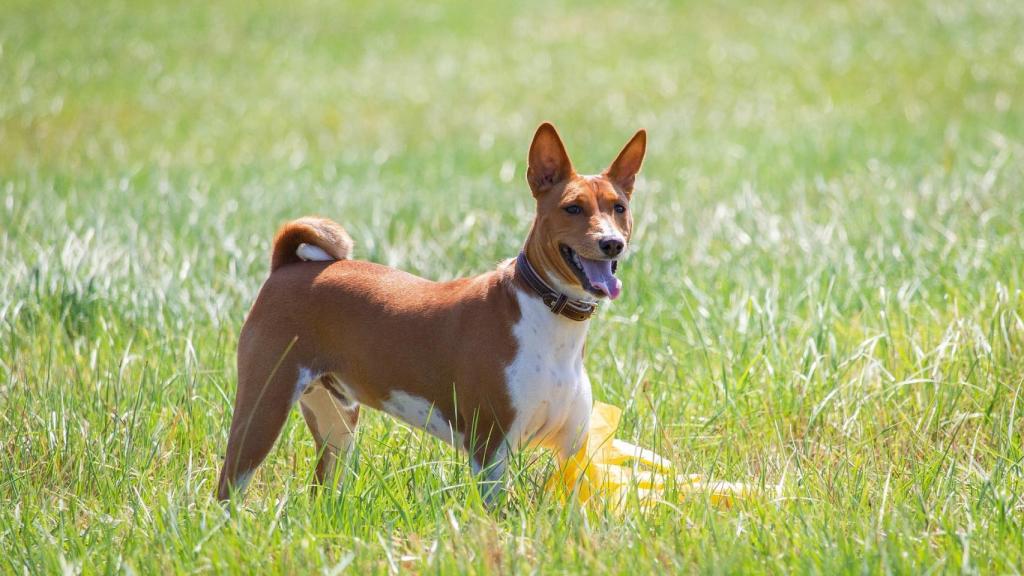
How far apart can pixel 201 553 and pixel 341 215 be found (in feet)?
16.2

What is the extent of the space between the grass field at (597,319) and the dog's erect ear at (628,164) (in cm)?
96

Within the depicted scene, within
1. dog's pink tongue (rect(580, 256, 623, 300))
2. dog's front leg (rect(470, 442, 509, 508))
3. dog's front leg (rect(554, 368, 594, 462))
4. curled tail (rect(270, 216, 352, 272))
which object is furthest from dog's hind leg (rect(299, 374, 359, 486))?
dog's pink tongue (rect(580, 256, 623, 300))

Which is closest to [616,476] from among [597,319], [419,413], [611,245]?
Result: [419,413]

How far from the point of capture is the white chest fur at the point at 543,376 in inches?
141

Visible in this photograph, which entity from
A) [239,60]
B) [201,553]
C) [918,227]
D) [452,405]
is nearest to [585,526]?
[452,405]

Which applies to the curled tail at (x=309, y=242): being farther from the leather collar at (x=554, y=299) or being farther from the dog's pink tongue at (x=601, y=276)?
the dog's pink tongue at (x=601, y=276)

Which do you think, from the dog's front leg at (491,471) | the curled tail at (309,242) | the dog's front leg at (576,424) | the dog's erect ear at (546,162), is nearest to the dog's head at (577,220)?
the dog's erect ear at (546,162)

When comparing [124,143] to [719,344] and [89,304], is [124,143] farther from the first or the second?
[719,344]

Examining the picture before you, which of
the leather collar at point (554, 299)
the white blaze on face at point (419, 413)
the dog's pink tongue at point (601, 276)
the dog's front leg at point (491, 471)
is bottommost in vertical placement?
the dog's front leg at point (491, 471)

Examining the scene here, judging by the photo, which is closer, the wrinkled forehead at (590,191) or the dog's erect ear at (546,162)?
the wrinkled forehead at (590,191)

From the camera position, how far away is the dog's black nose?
348cm

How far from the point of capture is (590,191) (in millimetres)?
3682

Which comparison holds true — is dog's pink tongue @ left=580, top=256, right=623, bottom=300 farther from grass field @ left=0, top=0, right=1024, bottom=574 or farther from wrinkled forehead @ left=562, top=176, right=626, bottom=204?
grass field @ left=0, top=0, right=1024, bottom=574

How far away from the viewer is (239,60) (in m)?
18.1
